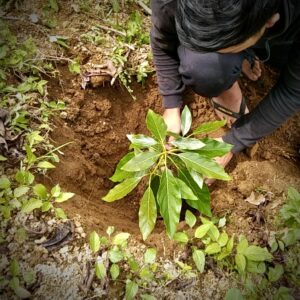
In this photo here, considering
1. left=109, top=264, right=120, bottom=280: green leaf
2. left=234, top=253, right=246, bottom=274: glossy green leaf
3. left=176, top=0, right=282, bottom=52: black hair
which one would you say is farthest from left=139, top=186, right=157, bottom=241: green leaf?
left=176, top=0, right=282, bottom=52: black hair

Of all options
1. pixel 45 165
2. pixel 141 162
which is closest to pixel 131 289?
pixel 141 162

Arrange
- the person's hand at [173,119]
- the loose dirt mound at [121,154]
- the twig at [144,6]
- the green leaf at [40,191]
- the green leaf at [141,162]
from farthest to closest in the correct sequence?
the twig at [144,6] < the person's hand at [173,119] < the loose dirt mound at [121,154] < the green leaf at [40,191] < the green leaf at [141,162]

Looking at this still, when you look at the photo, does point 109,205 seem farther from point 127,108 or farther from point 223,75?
point 223,75

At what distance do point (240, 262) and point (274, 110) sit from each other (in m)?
0.67

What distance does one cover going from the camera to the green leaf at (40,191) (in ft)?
4.87

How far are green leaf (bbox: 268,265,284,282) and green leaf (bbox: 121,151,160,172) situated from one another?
69cm

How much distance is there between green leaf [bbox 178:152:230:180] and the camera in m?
1.28

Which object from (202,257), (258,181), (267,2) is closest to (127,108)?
(258,181)

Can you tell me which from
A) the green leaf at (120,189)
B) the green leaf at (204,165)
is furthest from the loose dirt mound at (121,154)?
the green leaf at (204,165)

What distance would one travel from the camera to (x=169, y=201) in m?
1.29

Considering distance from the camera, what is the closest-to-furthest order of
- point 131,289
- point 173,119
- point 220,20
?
point 220,20, point 131,289, point 173,119

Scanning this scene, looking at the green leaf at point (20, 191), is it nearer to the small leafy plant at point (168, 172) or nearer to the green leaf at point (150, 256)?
the small leafy plant at point (168, 172)

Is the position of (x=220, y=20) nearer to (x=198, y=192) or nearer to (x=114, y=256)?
(x=198, y=192)

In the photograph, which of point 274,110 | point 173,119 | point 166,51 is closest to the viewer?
point 274,110
